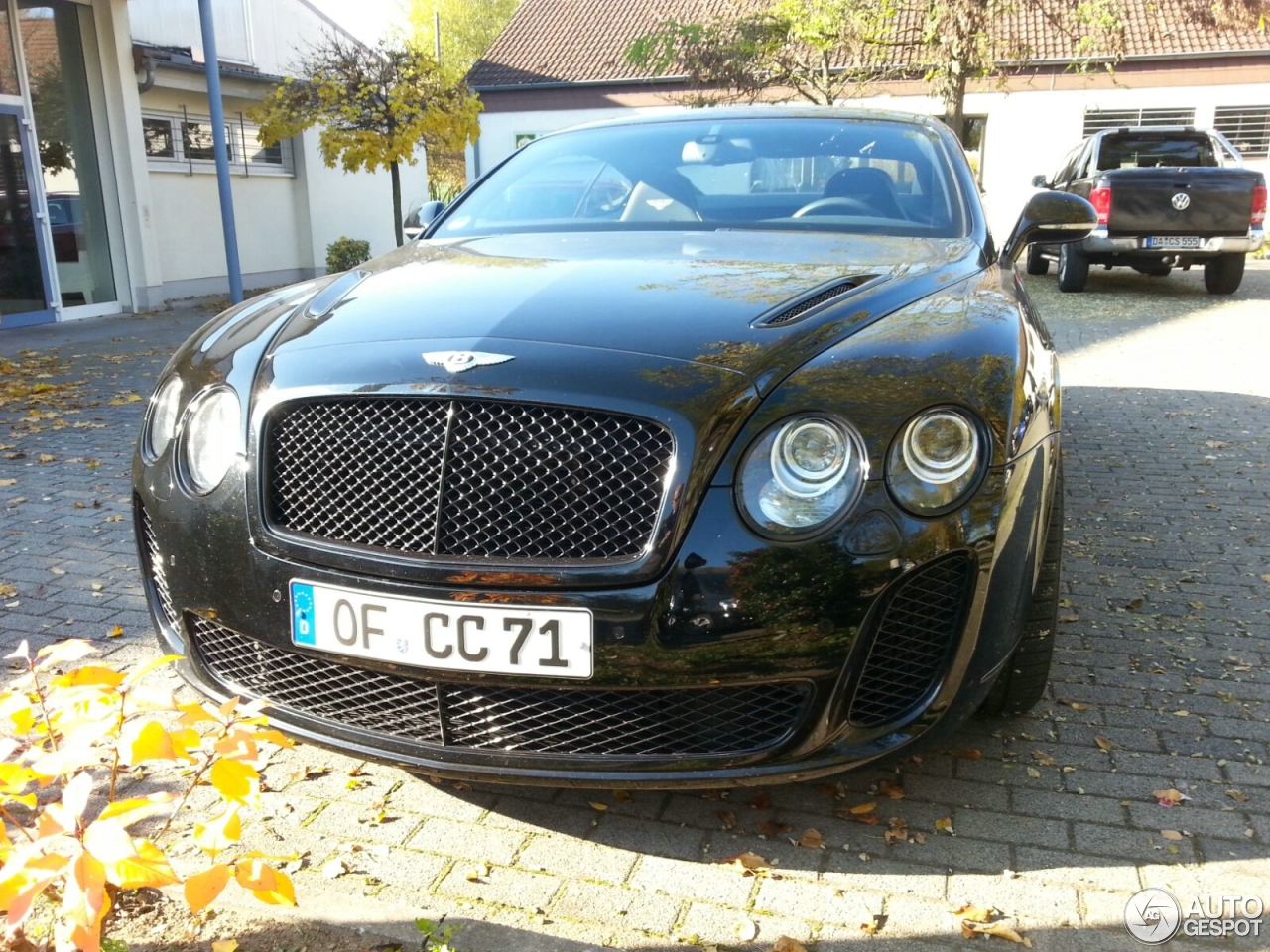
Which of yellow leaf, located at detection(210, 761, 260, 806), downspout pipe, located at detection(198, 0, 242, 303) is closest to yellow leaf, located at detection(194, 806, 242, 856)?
yellow leaf, located at detection(210, 761, 260, 806)

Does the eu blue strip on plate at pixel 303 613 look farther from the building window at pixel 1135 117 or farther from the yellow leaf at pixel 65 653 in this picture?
the building window at pixel 1135 117

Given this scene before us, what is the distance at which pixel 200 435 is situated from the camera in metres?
2.33

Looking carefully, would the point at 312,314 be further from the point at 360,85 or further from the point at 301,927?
the point at 360,85

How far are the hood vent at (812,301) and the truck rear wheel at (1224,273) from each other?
11.8 m

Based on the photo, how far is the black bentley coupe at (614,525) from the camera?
1.95 meters

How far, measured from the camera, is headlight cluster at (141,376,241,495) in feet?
7.39

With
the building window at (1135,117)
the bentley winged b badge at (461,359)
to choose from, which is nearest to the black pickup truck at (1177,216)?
the bentley winged b badge at (461,359)

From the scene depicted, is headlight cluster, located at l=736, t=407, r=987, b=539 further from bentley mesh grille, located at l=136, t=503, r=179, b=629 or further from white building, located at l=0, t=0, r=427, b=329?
white building, located at l=0, t=0, r=427, b=329

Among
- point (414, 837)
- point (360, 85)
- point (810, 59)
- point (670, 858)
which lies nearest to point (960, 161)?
point (670, 858)

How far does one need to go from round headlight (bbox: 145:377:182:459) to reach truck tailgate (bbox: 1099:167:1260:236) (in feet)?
38.1

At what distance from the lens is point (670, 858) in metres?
2.26

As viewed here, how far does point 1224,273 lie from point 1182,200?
1514 mm

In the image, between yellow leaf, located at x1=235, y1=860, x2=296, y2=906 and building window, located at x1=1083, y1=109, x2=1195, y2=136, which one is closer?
yellow leaf, located at x1=235, y1=860, x2=296, y2=906

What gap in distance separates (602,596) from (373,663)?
490 millimetres
